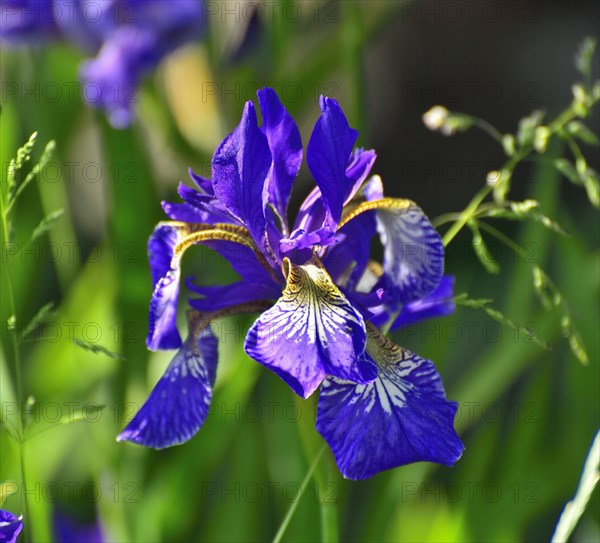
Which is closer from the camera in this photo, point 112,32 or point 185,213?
point 185,213

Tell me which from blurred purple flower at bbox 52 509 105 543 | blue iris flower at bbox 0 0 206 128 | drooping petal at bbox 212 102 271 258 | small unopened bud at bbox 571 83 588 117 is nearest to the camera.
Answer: drooping petal at bbox 212 102 271 258

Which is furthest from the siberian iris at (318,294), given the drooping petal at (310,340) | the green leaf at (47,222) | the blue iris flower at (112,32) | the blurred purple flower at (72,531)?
the blue iris flower at (112,32)

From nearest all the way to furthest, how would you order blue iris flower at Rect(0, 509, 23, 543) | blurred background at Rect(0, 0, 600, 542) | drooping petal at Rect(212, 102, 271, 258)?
blue iris flower at Rect(0, 509, 23, 543) < drooping petal at Rect(212, 102, 271, 258) < blurred background at Rect(0, 0, 600, 542)

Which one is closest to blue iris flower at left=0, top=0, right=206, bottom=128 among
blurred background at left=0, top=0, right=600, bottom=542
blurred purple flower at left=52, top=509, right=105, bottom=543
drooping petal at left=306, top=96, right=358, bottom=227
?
blurred background at left=0, top=0, right=600, bottom=542

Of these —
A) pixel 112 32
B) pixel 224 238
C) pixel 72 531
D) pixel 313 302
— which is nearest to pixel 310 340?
pixel 313 302

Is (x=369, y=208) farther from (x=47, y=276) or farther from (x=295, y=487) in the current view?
(x=47, y=276)

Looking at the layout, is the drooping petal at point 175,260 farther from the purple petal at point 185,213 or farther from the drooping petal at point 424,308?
the drooping petal at point 424,308

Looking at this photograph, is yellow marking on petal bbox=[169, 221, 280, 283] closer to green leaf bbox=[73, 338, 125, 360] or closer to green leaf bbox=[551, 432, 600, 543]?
green leaf bbox=[73, 338, 125, 360]

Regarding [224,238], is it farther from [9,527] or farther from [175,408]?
[9,527]
